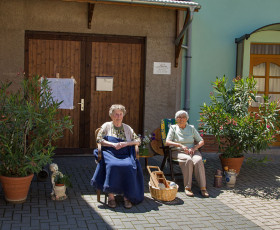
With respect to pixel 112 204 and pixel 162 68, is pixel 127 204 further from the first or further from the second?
pixel 162 68

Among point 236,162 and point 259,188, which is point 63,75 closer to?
point 236,162

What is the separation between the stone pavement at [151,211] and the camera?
4613 mm

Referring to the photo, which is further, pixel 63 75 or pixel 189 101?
pixel 189 101

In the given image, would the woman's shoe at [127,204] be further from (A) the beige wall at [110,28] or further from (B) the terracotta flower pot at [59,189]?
(A) the beige wall at [110,28]

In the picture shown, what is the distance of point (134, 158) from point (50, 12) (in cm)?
385

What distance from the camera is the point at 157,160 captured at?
8219mm

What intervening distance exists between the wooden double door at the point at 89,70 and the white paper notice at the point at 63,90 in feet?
0.26

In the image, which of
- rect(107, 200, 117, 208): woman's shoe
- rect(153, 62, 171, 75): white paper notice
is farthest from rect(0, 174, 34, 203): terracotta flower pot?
rect(153, 62, 171, 75): white paper notice

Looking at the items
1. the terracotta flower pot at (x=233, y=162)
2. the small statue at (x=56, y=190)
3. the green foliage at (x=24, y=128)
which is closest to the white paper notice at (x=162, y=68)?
the terracotta flower pot at (x=233, y=162)

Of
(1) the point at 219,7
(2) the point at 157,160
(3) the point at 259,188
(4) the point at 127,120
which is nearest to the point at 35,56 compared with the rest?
(4) the point at 127,120

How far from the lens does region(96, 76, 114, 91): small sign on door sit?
327 inches

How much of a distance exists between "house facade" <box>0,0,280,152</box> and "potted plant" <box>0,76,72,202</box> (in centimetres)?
283

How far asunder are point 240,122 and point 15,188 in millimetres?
3647

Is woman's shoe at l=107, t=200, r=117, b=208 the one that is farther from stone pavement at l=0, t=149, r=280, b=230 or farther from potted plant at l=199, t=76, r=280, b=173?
potted plant at l=199, t=76, r=280, b=173
